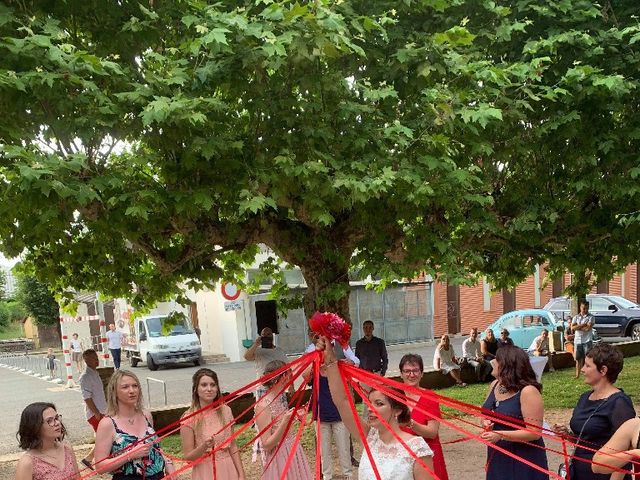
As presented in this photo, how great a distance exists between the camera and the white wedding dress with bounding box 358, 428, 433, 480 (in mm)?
3324

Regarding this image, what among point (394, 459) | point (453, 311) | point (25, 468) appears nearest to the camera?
point (394, 459)

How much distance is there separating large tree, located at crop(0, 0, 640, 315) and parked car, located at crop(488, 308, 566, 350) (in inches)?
444

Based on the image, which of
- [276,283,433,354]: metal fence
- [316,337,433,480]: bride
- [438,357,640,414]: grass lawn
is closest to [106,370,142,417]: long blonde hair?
[316,337,433,480]: bride

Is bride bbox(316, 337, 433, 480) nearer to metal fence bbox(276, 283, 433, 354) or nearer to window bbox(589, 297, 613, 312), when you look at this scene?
metal fence bbox(276, 283, 433, 354)

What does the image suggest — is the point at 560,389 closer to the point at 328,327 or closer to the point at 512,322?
the point at 512,322

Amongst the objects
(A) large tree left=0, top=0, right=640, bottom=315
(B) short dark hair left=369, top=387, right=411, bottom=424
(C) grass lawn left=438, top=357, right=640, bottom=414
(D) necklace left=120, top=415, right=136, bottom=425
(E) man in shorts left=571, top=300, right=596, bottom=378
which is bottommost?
(C) grass lawn left=438, top=357, right=640, bottom=414

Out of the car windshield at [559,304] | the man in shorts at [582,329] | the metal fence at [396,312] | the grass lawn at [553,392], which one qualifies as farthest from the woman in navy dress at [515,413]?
the car windshield at [559,304]

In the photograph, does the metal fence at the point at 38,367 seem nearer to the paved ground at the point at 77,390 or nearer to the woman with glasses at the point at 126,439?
the paved ground at the point at 77,390

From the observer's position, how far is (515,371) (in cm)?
411

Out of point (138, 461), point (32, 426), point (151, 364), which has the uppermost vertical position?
point (32, 426)

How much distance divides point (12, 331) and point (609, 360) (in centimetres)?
6830

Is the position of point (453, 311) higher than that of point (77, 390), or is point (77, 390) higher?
point (453, 311)

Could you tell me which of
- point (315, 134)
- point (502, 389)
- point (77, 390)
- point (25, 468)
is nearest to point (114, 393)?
point (25, 468)

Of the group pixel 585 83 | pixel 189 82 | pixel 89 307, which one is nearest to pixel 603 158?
pixel 585 83
